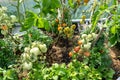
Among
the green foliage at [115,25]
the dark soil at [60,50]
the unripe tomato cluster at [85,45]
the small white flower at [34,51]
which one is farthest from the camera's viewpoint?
the dark soil at [60,50]

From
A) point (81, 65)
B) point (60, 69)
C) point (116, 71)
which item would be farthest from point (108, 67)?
point (60, 69)

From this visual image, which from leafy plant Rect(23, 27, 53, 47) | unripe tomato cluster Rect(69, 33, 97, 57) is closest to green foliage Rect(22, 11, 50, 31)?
leafy plant Rect(23, 27, 53, 47)

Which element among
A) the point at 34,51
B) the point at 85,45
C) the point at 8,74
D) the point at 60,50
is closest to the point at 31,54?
the point at 34,51

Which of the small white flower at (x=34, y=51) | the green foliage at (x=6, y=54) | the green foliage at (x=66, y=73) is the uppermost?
the small white flower at (x=34, y=51)

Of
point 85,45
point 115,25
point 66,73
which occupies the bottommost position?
point 66,73

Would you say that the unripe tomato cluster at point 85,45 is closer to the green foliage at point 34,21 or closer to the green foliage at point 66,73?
the green foliage at point 66,73

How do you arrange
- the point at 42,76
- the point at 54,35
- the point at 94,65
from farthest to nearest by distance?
the point at 54,35
the point at 94,65
the point at 42,76

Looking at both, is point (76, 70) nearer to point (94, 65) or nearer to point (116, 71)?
point (94, 65)

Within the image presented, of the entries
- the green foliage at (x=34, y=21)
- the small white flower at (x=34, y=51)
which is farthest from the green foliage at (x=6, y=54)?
the small white flower at (x=34, y=51)

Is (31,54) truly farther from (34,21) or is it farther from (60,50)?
(60,50)

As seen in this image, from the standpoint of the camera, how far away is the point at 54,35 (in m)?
3.01

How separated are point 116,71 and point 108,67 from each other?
0.11 m

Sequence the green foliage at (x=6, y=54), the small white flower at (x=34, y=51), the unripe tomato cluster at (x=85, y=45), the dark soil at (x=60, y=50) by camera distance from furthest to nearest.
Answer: the dark soil at (x=60, y=50) → the green foliage at (x=6, y=54) → the unripe tomato cluster at (x=85, y=45) → the small white flower at (x=34, y=51)

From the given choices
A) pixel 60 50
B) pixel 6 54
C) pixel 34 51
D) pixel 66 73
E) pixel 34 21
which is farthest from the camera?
pixel 60 50
